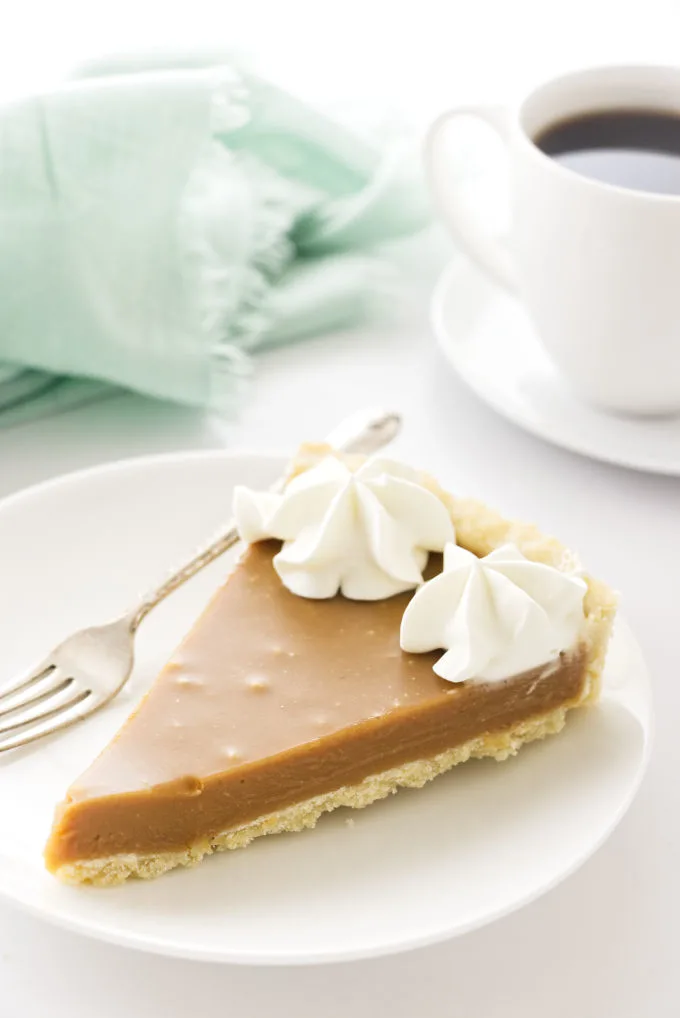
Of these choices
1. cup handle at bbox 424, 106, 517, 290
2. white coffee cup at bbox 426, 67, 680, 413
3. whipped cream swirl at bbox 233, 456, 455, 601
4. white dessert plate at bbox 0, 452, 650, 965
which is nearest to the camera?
white dessert plate at bbox 0, 452, 650, 965

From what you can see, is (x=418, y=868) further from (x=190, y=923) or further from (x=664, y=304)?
(x=664, y=304)

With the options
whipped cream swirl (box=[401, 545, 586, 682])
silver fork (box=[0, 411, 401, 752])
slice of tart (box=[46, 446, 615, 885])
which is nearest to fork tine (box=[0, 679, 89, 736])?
silver fork (box=[0, 411, 401, 752])

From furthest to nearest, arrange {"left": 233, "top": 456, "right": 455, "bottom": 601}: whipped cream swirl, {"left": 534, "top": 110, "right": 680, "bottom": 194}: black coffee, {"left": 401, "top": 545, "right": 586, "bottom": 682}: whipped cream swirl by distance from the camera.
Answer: {"left": 534, "top": 110, "right": 680, "bottom": 194}: black coffee < {"left": 233, "top": 456, "right": 455, "bottom": 601}: whipped cream swirl < {"left": 401, "top": 545, "right": 586, "bottom": 682}: whipped cream swirl

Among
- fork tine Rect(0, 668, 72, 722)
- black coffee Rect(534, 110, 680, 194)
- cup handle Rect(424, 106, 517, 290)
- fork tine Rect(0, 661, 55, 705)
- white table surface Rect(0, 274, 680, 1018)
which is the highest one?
black coffee Rect(534, 110, 680, 194)

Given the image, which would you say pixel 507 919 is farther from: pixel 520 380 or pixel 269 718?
pixel 520 380

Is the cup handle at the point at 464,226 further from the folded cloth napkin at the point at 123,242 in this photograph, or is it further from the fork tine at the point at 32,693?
the fork tine at the point at 32,693

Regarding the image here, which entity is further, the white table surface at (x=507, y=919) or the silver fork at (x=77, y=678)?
the silver fork at (x=77, y=678)

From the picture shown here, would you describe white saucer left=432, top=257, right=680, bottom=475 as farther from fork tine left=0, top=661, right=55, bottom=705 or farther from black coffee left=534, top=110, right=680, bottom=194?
fork tine left=0, top=661, right=55, bottom=705

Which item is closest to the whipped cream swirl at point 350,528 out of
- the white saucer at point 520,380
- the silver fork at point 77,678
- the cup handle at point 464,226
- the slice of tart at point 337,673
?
the slice of tart at point 337,673
